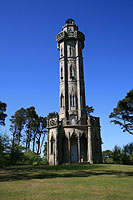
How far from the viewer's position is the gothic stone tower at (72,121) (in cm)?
2931

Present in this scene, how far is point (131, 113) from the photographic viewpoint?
37.6 metres

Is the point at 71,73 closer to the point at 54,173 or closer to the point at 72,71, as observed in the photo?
the point at 72,71

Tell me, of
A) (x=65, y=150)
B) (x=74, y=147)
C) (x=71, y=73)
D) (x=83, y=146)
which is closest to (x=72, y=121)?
(x=74, y=147)

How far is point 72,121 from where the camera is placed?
101 feet

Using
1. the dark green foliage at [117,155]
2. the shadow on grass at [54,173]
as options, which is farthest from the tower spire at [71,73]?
the shadow on grass at [54,173]

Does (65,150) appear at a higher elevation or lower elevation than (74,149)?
lower

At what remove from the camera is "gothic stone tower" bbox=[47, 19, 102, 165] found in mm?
29312

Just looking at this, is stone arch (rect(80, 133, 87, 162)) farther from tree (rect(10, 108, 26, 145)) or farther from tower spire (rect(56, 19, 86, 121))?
tree (rect(10, 108, 26, 145))

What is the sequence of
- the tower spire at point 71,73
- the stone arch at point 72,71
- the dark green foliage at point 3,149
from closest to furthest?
the dark green foliage at point 3,149 → the tower spire at point 71,73 → the stone arch at point 72,71

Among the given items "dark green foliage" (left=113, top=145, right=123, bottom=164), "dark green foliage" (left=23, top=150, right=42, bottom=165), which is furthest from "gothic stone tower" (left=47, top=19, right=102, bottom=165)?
"dark green foliage" (left=23, top=150, right=42, bottom=165)

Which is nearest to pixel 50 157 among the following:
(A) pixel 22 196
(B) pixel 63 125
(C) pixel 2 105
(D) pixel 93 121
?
(B) pixel 63 125

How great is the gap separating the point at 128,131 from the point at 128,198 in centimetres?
2925

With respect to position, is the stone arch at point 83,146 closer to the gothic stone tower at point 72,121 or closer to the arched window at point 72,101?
the gothic stone tower at point 72,121

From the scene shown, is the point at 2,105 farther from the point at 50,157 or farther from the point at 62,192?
the point at 62,192
